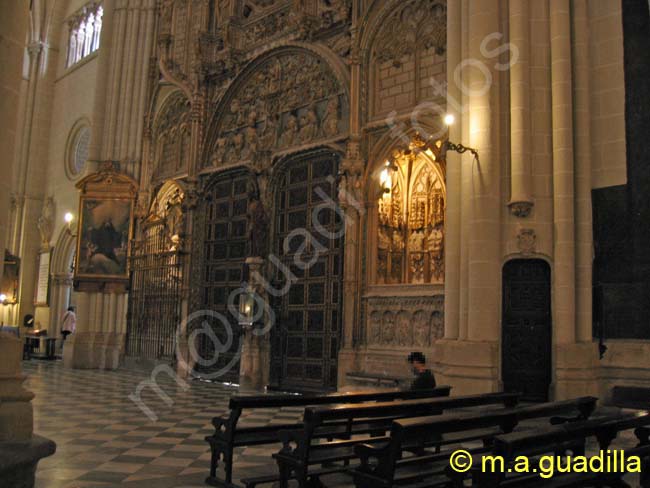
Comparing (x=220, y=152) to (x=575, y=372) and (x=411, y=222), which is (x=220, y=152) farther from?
(x=575, y=372)

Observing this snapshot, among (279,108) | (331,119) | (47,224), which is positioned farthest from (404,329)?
(47,224)

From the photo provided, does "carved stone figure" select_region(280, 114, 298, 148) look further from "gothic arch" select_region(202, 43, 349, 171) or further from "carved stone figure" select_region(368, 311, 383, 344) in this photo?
"carved stone figure" select_region(368, 311, 383, 344)

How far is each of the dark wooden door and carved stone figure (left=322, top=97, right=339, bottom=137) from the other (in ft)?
21.7

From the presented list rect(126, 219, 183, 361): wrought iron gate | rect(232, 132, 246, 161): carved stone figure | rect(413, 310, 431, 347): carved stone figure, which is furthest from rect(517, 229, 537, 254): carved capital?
rect(126, 219, 183, 361): wrought iron gate

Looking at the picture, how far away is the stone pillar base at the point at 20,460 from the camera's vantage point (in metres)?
5.14

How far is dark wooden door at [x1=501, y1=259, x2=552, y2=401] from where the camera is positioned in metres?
10.2

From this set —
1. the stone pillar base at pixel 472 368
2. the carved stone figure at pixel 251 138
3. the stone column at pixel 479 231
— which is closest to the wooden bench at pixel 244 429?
the stone pillar base at pixel 472 368

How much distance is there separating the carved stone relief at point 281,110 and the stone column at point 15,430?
1109cm

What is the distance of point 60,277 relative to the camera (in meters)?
26.3

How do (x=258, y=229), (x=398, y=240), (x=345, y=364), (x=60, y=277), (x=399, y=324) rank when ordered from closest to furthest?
(x=399, y=324) → (x=345, y=364) → (x=398, y=240) → (x=258, y=229) → (x=60, y=277)

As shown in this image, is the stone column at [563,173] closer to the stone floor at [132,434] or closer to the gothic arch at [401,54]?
the stone floor at [132,434]

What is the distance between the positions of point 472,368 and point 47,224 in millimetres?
21554

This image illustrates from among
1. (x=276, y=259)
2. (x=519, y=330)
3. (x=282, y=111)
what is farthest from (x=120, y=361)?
(x=519, y=330)

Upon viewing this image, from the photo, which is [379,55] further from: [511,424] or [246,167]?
[511,424]
